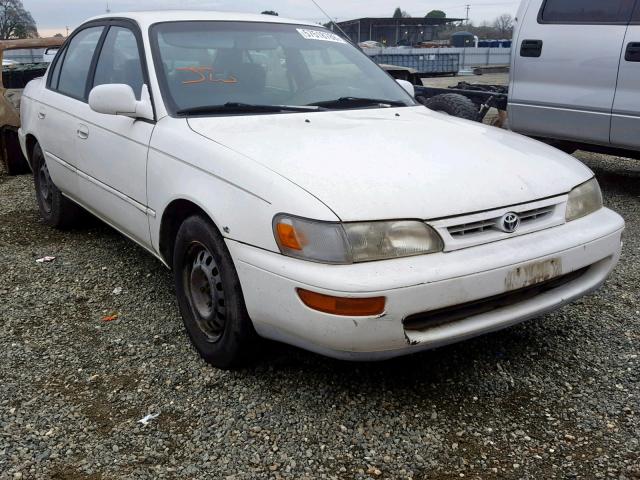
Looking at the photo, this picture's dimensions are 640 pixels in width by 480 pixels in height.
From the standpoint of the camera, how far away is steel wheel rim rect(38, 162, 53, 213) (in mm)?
4914

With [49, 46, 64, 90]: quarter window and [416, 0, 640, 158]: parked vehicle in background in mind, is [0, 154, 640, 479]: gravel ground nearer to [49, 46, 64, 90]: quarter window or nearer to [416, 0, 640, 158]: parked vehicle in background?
[49, 46, 64, 90]: quarter window

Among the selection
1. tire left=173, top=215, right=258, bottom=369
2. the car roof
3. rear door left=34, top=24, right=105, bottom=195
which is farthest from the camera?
rear door left=34, top=24, right=105, bottom=195

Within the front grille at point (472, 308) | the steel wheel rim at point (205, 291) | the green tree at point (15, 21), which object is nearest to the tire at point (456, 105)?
the front grille at point (472, 308)

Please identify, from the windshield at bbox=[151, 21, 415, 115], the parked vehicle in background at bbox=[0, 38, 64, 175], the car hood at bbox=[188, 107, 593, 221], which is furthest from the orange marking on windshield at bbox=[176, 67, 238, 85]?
the parked vehicle in background at bbox=[0, 38, 64, 175]

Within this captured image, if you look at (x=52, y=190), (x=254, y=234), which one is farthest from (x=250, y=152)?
(x=52, y=190)

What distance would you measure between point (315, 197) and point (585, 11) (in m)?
4.58

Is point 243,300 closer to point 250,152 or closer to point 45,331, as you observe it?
point 250,152

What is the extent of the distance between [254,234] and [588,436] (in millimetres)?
1521

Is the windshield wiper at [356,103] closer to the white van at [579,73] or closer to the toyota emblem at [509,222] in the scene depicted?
the toyota emblem at [509,222]

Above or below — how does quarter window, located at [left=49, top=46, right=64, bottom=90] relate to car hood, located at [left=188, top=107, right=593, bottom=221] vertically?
above

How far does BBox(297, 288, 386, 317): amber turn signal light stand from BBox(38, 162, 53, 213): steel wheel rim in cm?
329

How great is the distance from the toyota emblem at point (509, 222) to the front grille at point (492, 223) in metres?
0.02

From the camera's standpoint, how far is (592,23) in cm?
573

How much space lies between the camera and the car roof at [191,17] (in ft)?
12.2
